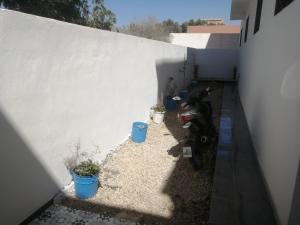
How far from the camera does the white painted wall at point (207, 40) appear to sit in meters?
24.4

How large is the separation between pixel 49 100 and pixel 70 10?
15119mm

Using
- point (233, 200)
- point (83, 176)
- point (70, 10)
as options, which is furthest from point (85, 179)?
point (70, 10)

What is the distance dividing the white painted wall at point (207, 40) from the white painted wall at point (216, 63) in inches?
358

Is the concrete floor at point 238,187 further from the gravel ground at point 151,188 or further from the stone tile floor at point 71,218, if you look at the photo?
the stone tile floor at point 71,218

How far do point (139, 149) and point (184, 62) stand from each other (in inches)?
285

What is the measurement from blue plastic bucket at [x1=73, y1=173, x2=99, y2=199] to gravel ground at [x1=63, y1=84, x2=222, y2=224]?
0.07 meters

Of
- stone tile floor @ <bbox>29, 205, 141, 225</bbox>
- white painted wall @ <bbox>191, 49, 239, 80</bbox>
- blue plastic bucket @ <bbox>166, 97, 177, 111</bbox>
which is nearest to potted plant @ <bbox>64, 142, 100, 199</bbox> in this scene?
stone tile floor @ <bbox>29, 205, 141, 225</bbox>

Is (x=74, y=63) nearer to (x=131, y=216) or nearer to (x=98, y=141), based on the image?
(x=98, y=141)

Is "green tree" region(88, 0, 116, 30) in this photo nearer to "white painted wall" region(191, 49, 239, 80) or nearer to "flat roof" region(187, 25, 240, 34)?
"white painted wall" region(191, 49, 239, 80)

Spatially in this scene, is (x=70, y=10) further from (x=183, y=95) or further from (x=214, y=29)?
(x=214, y=29)

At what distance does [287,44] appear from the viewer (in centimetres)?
288

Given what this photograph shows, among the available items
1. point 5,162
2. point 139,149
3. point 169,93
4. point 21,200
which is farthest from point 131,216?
point 169,93

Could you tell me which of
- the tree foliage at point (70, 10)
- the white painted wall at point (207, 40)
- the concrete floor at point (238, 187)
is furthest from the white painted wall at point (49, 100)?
the white painted wall at point (207, 40)

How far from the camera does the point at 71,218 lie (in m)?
3.07
